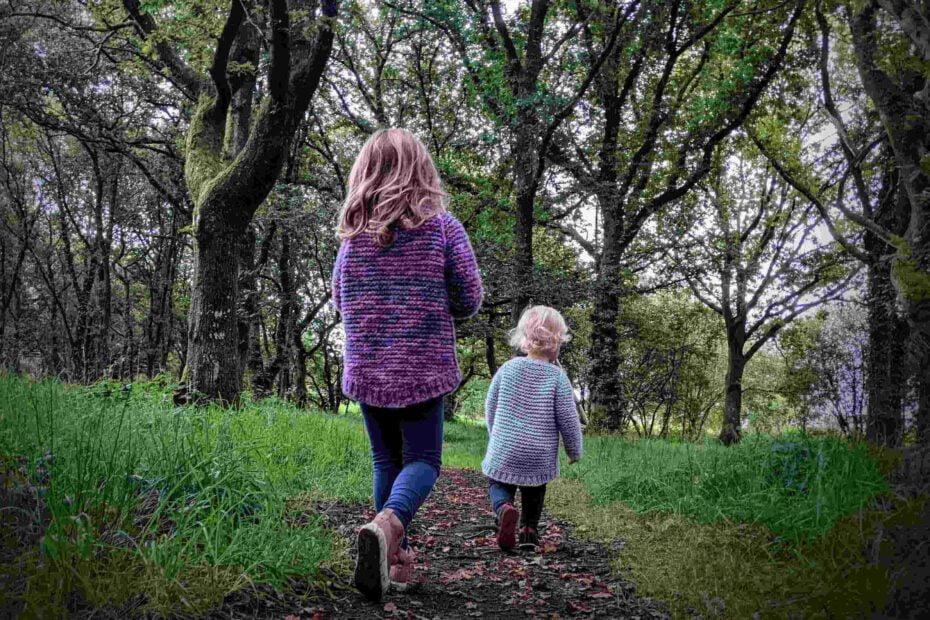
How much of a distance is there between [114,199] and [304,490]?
15560 millimetres

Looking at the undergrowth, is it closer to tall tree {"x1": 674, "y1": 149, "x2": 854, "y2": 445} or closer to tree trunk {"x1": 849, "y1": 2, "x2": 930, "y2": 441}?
tree trunk {"x1": 849, "y1": 2, "x2": 930, "y2": 441}

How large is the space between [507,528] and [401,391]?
1669mm

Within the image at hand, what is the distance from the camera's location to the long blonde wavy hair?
3.06m

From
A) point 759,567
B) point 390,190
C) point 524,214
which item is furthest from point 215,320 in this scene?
point 759,567

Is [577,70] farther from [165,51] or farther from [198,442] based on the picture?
[198,442]

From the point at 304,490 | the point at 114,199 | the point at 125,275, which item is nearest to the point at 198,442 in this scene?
the point at 304,490

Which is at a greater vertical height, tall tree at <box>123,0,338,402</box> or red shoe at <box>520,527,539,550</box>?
tall tree at <box>123,0,338,402</box>

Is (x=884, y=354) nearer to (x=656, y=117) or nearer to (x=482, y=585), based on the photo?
(x=656, y=117)

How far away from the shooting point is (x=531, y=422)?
15.3 ft

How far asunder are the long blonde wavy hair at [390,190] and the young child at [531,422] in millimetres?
1941

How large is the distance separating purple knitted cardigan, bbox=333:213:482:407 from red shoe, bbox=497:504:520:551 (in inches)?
58.8

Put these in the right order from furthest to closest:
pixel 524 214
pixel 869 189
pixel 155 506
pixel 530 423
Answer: pixel 869 189, pixel 524 214, pixel 530 423, pixel 155 506

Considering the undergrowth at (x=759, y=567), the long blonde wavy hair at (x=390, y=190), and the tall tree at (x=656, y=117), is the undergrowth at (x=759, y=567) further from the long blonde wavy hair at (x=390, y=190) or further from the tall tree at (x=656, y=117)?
the tall tree at (x=656, y=117)

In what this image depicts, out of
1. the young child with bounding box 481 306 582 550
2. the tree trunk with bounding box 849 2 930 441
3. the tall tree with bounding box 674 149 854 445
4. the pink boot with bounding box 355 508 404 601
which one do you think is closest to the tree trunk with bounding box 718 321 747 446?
the tall tree with bounding box 674 149 854 445
